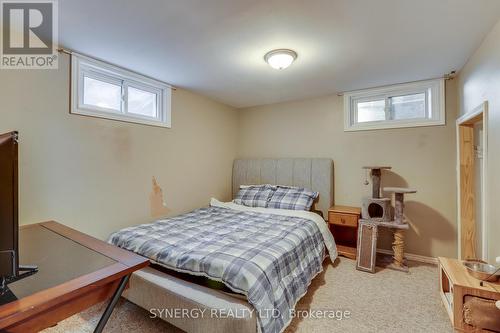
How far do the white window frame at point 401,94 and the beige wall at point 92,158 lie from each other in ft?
7.36

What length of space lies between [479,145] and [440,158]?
410 millimetres

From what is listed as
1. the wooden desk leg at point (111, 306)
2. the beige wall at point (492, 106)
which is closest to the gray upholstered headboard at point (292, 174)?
the beige wall at point (492, 106)

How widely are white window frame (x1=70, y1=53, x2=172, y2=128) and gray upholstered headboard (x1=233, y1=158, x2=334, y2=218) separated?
1551 millimetres

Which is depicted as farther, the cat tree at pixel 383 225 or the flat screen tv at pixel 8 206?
the cat tree at pixel 383 225

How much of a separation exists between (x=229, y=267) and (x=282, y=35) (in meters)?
1.83

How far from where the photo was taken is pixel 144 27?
70.5 inches

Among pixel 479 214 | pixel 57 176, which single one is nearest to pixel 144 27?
pixel 57 176

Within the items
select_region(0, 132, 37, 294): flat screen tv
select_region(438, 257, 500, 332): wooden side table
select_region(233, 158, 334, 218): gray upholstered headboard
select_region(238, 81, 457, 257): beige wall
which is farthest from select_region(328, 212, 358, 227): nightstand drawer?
select_region(0, 132, 37, 294): flat screen tv

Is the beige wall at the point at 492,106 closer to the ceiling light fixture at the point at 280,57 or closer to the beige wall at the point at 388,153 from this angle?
the beige wall at the point at 388,153

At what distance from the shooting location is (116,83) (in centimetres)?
263

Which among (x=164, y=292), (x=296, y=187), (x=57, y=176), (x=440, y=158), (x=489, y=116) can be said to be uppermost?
(x=489, y=116)

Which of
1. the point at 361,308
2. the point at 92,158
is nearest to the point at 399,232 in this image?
the point at 361,308

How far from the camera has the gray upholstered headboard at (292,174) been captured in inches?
132

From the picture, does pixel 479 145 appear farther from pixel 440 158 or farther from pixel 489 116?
pixel 489 116
